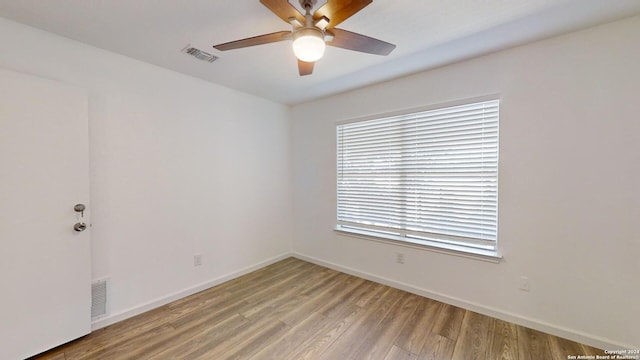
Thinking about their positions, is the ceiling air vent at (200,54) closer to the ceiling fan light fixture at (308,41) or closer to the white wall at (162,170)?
the white wall at (162,170)

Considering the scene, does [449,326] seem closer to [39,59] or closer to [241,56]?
[241,56]

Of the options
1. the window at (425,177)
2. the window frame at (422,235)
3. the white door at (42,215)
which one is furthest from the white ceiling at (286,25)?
the window at (425,177)

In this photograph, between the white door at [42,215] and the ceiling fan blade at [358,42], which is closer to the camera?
the ceiling fan blade at [358,42]

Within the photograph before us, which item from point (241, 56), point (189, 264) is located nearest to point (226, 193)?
point (189, 264)

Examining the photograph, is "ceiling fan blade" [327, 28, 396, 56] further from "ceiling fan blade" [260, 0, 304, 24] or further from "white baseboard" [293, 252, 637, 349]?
"white baseboard" [293, 252, 637, 349]

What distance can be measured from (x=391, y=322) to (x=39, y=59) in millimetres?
3806

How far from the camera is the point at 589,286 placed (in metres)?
2.01

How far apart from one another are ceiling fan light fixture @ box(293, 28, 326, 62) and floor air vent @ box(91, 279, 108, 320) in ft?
8.83

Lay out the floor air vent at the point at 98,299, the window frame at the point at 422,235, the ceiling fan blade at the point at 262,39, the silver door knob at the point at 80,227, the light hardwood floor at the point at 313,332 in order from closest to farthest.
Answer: the ceiling fan blade at the point at 262,39 < the light hardwood floor at the point at 313,332 < the silver door knob at the point at 80,227 < the floor air vent at the point at 98,299 < the window frame at the point at 422,235

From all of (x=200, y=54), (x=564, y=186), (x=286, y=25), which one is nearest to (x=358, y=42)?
(x=286, y=25)

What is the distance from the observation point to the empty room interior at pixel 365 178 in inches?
72.2

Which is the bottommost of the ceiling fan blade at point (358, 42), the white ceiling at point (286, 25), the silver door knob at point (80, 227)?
the silver door knob at point (80, 227)

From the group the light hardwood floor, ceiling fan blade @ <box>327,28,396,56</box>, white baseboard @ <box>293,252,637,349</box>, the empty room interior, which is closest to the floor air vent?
the empty room interior

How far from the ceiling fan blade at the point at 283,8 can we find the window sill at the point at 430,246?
2553 mm
